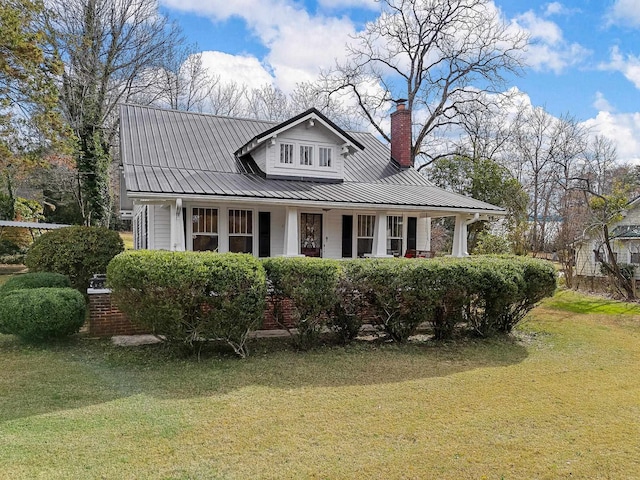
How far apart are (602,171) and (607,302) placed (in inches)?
815

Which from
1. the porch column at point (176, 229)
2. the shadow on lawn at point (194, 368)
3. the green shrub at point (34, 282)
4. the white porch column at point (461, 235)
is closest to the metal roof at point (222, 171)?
the porch column at point (176, 229)

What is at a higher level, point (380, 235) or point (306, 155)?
point (306, 155)

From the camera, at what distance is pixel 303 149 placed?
14.0 m

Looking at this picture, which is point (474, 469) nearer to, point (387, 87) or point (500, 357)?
point (500, 357)

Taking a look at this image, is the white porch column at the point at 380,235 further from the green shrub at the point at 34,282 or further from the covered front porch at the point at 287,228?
the green shrub at the point at 34,282

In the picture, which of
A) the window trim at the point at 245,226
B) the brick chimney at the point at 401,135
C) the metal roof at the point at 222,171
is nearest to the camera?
the metal roof at the point at 222,171

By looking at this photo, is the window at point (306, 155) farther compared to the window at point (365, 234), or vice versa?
the window at point (365, 234)

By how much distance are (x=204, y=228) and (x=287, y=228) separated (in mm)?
2309

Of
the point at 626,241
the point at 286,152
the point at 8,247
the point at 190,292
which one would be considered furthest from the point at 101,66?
the point at 626,241

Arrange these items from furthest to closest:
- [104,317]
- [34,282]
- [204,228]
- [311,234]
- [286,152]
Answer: [311,234], [286,152], [204,228], [34,282], [104,317]

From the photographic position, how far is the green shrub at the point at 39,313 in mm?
7828

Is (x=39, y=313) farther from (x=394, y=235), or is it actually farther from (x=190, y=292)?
(x=394, y=235)

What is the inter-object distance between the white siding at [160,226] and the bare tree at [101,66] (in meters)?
11.9

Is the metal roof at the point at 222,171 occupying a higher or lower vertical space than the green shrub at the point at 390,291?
higher
